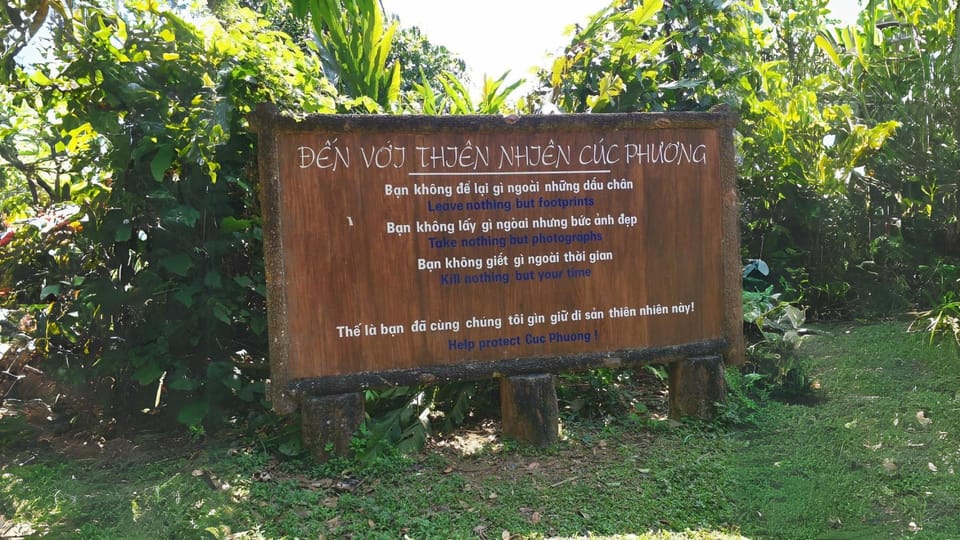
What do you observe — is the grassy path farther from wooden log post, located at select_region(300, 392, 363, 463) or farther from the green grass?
wooden log post, located at select_region(300, 392, 363, 463)

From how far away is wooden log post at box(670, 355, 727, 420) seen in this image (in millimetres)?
4672

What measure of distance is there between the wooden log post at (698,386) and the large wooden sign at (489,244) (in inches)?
3.6

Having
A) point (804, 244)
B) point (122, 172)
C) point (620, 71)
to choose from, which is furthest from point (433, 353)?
point (804, 244)

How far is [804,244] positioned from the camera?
22.4 feet

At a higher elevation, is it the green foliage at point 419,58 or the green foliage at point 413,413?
the green foliage at point 419,58

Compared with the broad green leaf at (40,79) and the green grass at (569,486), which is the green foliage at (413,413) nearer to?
the green grass at (569,486)

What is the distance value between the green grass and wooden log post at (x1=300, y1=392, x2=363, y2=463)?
0.31ft

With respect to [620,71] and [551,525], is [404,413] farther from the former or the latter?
[620,71]

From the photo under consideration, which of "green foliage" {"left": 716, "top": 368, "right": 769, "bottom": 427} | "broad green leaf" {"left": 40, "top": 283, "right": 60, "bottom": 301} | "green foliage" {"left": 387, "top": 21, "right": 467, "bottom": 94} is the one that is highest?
"green foliage" {"left": 387, "top": 21, "right": 467, "bottom": 94}

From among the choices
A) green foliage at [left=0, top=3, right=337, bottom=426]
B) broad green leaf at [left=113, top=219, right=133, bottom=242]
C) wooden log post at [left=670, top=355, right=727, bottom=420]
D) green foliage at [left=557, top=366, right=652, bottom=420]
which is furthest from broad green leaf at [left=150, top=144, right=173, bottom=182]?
wooden log post at [left=670, top=355, right=727, bottom=420]

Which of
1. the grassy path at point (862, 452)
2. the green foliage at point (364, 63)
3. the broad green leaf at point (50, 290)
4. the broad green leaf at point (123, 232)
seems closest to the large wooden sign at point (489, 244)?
the grassy path at point (862, 452)

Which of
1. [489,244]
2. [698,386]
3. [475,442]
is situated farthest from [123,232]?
[698,386]

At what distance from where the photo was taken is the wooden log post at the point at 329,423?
4113mm

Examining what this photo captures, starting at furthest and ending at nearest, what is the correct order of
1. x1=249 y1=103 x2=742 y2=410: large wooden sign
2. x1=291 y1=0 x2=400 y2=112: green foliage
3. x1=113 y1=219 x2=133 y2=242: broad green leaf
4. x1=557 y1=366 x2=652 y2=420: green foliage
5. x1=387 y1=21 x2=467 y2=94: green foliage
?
1. x1=387 y1=21 x2=467 y2=94: green foliage
2. x1=291 y1=0 x2=400 y2=112: green foliage
3. x1=557 y1=366 x2=652 y2=420: green foliage
4. x1=113 y1=219 x2=133 y2=242: broad green leaf
5. x1=249 y1=103 x2=742 y2=410: large wooden sign
